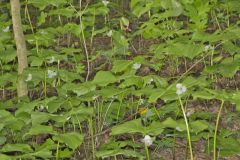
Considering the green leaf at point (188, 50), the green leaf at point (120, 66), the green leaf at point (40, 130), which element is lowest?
the green leaf at point (40, 130)

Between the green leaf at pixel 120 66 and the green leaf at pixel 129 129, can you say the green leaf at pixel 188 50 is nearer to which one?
the green leaf at pixel 120 66

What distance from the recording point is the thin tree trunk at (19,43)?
9.46ft

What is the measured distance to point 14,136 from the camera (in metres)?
2.59

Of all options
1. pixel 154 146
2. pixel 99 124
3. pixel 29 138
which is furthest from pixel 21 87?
pixel 154 146

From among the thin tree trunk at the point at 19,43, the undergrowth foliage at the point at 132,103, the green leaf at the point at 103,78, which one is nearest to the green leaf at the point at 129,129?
the undergrowth foliage at the point at 132,103

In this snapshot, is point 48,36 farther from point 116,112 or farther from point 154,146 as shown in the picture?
point 154,146

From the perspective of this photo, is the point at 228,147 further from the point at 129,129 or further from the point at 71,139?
the point at 71,139

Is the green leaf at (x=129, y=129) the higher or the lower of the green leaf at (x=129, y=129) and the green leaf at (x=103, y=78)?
the lower

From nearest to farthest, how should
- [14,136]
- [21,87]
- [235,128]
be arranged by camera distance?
[14,136], [235,128], [21,87]

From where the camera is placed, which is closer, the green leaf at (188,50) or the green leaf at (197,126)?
the green leaf at (197,126)

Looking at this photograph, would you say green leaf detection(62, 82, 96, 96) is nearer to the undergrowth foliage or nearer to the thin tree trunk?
the undergrowth foliage

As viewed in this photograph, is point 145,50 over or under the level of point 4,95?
over

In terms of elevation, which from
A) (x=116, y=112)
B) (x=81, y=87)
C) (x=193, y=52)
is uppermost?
(x=193, y=52)

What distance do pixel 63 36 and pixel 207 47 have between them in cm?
191
